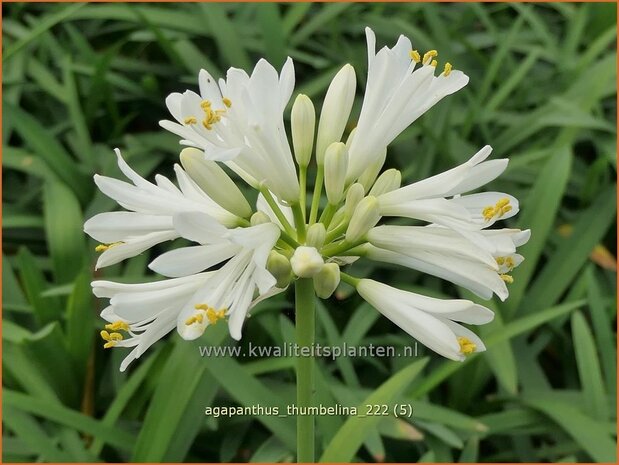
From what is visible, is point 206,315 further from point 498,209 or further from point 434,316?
point 498,209

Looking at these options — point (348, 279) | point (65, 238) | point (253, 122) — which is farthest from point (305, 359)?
point (65, 238)

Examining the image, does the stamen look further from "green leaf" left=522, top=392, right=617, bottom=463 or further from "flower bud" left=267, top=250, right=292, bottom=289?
"green leaf" left=522, top=392, right=617, bottom=463

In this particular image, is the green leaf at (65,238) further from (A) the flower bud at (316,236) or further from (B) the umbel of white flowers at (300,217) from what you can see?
(A) the flower bud at (316,236)

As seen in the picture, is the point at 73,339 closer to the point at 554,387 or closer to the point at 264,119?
the point at 264,119

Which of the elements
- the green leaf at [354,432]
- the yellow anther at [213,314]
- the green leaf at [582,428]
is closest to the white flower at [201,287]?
the yellow anther at [213,314]

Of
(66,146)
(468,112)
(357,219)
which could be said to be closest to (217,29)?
(66,146)

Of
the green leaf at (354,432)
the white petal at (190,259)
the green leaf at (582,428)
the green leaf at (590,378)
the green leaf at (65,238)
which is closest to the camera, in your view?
the white petal at (190,259)

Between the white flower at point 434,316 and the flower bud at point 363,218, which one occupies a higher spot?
the flower bud at point 363,218

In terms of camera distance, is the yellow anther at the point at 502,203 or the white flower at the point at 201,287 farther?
the yellow anther at the point at 502,203
